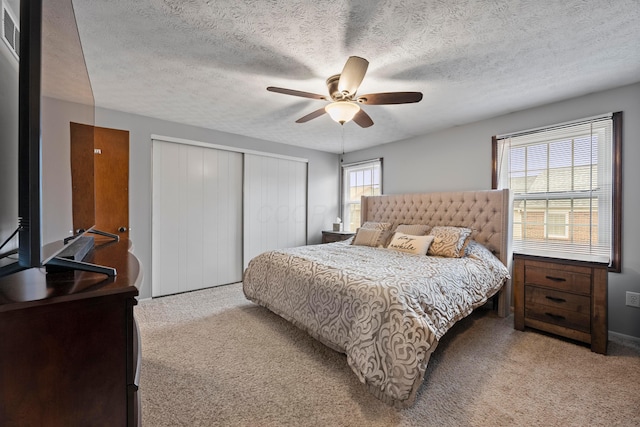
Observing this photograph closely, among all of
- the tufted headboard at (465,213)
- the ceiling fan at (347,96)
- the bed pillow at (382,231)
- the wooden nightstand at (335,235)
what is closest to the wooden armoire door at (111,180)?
the ceiling fan at (347,96)

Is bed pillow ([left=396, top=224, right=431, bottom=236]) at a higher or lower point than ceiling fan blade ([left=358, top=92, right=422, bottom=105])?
lower

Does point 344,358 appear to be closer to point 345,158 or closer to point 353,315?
point 353,315

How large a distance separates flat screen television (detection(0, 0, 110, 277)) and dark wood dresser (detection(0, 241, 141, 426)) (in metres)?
0.11

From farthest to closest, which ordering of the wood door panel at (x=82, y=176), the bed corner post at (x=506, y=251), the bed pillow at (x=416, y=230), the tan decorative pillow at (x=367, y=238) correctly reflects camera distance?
1. the tan decorative pillow at (x=367, y=238)
2. the bed pillow at (x=416, y=230)
3. the bed corner post at (x=506, y=251)
4. the wood door panel at (x=82, y=176)

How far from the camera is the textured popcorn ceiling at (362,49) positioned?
1611 millimetres

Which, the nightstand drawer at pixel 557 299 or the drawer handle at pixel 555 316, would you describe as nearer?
the nightstand drawer at pixel 557 299

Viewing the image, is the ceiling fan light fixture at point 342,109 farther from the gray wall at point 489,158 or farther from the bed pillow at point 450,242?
the gray wall at point 489,158

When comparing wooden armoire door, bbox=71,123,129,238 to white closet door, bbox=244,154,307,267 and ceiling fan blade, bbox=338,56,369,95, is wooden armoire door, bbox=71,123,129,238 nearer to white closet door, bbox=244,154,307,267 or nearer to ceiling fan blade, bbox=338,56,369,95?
white closet door, bbox=244,154,307,267

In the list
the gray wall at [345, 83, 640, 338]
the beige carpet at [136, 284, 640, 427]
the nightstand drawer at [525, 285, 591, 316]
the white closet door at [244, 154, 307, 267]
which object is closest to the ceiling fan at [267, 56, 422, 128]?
the gray wall at [345, 83, 640, 338]

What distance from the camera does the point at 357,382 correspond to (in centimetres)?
187

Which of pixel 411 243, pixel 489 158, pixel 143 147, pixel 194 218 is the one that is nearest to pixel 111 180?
pixel 143 147

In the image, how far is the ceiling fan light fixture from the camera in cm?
219

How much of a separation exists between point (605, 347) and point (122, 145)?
511 centimetres

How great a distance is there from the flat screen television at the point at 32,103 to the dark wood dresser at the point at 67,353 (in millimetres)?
115
